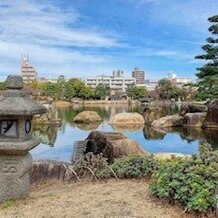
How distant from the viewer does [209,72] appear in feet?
72.6

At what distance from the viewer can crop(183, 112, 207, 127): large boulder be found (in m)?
28.7

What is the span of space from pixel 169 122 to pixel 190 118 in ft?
5.17

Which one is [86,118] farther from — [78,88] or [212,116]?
[78,88]

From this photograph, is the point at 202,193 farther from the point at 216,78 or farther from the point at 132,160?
the point at 216,78

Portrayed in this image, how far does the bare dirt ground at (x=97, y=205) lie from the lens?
4.91 metres

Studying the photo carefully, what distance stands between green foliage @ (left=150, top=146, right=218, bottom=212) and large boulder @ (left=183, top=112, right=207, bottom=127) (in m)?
23.6

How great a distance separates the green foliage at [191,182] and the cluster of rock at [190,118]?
22654 millimetres

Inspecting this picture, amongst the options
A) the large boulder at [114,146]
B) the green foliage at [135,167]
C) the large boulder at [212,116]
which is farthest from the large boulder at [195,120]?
the green foliage at [135,167]

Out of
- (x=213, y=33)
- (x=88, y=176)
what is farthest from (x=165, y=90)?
(x=88, y=176)

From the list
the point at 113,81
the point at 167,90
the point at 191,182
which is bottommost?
the point at 191,182

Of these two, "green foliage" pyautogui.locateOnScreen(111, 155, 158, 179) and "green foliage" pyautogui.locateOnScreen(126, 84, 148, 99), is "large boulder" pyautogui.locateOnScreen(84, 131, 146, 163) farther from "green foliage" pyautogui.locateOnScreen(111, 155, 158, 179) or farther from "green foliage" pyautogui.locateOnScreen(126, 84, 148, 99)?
"green foliage" pyautogui.locateOnScreen(126, 84, 148, 99)

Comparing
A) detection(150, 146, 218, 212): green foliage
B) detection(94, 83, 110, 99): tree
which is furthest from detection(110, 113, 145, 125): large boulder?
detection(94, 83, 110, 99): tree

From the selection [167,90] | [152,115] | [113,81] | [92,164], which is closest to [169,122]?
[152,115]

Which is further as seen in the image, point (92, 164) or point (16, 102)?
point (92, 164)
